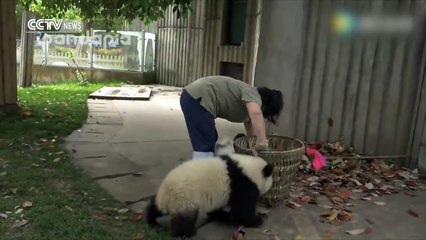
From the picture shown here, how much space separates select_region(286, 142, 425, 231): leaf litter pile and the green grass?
162cm

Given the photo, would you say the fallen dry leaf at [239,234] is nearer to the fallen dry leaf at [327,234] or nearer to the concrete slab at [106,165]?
the fallen dry leaf at [327,234]

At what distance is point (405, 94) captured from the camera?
18.8 ft

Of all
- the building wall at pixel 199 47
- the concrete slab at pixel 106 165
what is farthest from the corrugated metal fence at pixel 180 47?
the concrete slab at pixel 106 165

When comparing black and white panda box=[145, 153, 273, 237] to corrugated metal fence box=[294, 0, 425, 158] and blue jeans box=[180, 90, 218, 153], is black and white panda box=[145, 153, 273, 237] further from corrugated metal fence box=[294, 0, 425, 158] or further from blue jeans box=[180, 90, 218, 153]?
corrugated metal fence box=[294, 0, 425, 158]

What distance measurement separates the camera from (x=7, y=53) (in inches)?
299

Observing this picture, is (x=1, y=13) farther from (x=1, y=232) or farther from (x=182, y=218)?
(x=182, y=218)

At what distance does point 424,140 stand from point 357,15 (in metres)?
1.80

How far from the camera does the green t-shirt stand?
424cm

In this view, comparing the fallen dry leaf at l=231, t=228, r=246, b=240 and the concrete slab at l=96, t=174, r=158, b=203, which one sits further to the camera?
the concrete slab at l=96, t=174, r=158, b=203

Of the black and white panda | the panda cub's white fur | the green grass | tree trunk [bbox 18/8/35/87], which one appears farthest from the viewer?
tree trunk [bbox 18/8/35/87]

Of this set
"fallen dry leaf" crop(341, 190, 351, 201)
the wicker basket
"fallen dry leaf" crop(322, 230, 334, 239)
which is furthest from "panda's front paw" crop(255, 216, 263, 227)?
"fallen dry leaf" crop(341, 190, 351, 201)

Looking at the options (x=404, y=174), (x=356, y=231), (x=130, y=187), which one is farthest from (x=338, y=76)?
(x=130, y=187)

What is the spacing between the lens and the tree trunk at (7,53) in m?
7.50

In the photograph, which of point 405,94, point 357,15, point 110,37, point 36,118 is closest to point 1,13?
point 36,118
